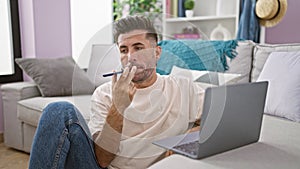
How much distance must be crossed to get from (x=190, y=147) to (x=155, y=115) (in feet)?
0.37

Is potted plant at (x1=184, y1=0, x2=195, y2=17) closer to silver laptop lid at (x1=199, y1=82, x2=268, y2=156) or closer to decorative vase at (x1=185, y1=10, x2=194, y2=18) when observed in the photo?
decorative vase at (x1=185, y1=10, x2=194, y2=18)

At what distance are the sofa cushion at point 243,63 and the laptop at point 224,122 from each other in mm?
1034

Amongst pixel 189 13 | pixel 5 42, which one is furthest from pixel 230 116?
pixel 5 42

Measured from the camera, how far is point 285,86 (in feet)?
4.69

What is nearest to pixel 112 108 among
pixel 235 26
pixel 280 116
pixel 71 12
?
pixel 280 116

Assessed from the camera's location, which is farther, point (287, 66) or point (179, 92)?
point (287, 66)

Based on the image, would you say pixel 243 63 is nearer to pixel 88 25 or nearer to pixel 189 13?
pixel 88 25

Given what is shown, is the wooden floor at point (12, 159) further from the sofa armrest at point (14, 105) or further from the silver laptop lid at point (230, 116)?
the silver laptop lid at point (230, 116)

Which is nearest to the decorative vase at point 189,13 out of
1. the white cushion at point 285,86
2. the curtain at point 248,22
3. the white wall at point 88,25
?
the curtain at point 248,22

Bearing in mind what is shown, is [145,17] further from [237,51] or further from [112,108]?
[237,51]

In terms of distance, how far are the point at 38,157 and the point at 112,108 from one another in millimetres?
286

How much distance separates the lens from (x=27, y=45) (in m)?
2.70

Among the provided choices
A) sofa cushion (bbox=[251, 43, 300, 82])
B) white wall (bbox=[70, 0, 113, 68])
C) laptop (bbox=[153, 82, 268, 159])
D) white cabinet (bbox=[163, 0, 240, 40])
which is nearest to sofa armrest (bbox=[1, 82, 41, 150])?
white wall (bbox=[70, 0, 113, 68])

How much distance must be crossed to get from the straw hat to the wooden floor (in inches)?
74.0
